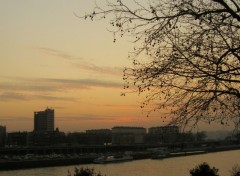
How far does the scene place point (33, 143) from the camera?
125875 millimetres

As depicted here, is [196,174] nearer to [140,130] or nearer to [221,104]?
[221,104]

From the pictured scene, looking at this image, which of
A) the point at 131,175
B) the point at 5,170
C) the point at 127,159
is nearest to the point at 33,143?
the point at 127,159

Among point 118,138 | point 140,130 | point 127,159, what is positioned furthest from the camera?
point 140,130

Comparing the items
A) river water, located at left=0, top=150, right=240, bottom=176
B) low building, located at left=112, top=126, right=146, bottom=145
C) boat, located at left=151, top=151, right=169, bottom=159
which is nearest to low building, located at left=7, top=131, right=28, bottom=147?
low building, located at left=112, top=126, right=146, bottom=145

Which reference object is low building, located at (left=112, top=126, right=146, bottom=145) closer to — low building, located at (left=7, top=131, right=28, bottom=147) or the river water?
low building, located at (left=7, top=131, right=28, bottom=147)

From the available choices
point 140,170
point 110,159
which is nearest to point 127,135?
point 110,159

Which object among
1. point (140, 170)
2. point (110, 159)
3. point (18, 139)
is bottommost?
point (140, 170)

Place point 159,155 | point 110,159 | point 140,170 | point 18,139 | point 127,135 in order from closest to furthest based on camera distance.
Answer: point 140,170
point 110,159
point 159,155
point 18,139
point 127,135

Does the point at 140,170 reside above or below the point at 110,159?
below

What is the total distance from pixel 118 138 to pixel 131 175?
305 feet

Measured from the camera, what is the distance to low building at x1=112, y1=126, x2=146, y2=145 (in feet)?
454

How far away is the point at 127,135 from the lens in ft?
463

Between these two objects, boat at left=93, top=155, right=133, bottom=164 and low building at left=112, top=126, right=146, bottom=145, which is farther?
low building at left=112, top=126, right=146, bottom=145

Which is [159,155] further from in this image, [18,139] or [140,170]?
[18,139]
